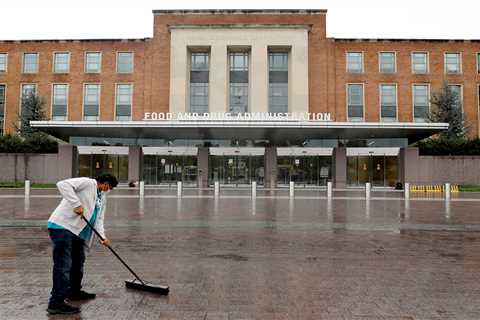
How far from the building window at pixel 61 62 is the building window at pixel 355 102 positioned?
33103mm

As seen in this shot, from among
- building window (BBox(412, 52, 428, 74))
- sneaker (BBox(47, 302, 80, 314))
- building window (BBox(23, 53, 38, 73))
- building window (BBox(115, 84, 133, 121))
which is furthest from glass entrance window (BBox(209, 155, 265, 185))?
sneaker (BBox(47, 302, 80, 314))

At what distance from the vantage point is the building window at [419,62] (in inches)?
1923

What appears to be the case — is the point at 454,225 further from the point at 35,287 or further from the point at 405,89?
the point at 405,89

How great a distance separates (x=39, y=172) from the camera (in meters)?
37.8

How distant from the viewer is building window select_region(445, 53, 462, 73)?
49.0 meters

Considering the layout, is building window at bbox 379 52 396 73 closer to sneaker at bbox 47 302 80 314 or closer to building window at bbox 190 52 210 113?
building window at bbox 190 52 210 113

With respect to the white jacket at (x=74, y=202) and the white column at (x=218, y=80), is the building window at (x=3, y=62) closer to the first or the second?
the white column at (x=218, y=80)

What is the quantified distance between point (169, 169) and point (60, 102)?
706 inches

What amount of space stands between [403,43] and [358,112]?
32.0ft

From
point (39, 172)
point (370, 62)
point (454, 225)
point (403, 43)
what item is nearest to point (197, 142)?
point (39, 172)

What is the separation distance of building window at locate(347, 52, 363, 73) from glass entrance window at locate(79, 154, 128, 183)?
27.2 metres

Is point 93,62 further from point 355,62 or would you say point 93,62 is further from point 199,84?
point 355,62

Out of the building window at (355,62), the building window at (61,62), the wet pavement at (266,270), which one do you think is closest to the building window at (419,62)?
the building window at (355,62)

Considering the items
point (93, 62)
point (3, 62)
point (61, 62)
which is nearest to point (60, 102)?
point (61, 62)
